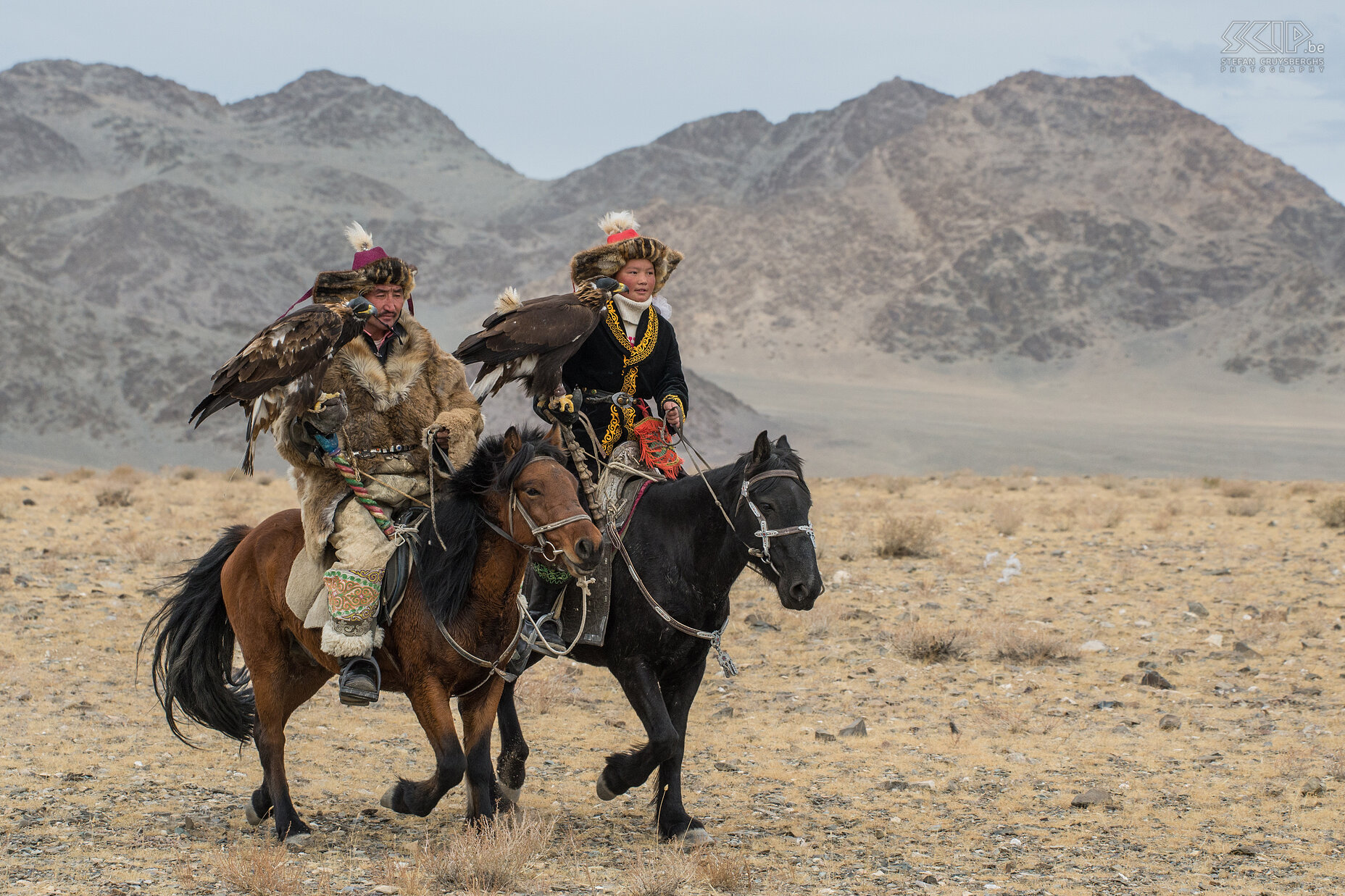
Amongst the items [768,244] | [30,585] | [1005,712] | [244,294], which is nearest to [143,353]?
[244,294]

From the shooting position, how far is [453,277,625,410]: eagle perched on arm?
6371 mm

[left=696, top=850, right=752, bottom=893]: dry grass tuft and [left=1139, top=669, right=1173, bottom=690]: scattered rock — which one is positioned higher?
[left=696, top=850, right=752, bottom=893]: dry grass tuft

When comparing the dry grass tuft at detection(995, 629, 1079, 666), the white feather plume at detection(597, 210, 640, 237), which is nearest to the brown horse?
the white feather plume at detection(597, 210, 640, 237)

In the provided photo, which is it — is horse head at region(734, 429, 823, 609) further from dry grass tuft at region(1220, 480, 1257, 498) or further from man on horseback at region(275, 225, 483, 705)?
dry grass tuft at region(1220, 480, 1257, 498)

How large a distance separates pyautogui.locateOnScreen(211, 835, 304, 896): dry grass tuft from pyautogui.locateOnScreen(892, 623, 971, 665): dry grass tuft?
6690 millimetres

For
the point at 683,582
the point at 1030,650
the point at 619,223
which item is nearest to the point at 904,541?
the point at 1030,650

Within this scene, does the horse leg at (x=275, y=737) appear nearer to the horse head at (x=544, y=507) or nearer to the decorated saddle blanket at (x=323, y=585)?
the decorated saddle blanket at (x=323, y=585)

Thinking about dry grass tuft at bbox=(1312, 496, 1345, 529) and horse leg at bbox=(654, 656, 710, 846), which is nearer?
horse leg at bbox=(654, 656, 710, 846)

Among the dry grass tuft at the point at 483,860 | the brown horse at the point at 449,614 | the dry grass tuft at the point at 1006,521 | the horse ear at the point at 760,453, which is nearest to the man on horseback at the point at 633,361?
the brown horse at the point at 449,614

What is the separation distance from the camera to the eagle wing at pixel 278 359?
5.32 m

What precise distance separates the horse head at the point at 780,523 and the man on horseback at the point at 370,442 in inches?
54.7

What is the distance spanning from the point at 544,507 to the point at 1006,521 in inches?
526

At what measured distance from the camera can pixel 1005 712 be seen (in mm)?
8984

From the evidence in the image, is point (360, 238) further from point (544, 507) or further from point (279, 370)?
point (544, 507)
